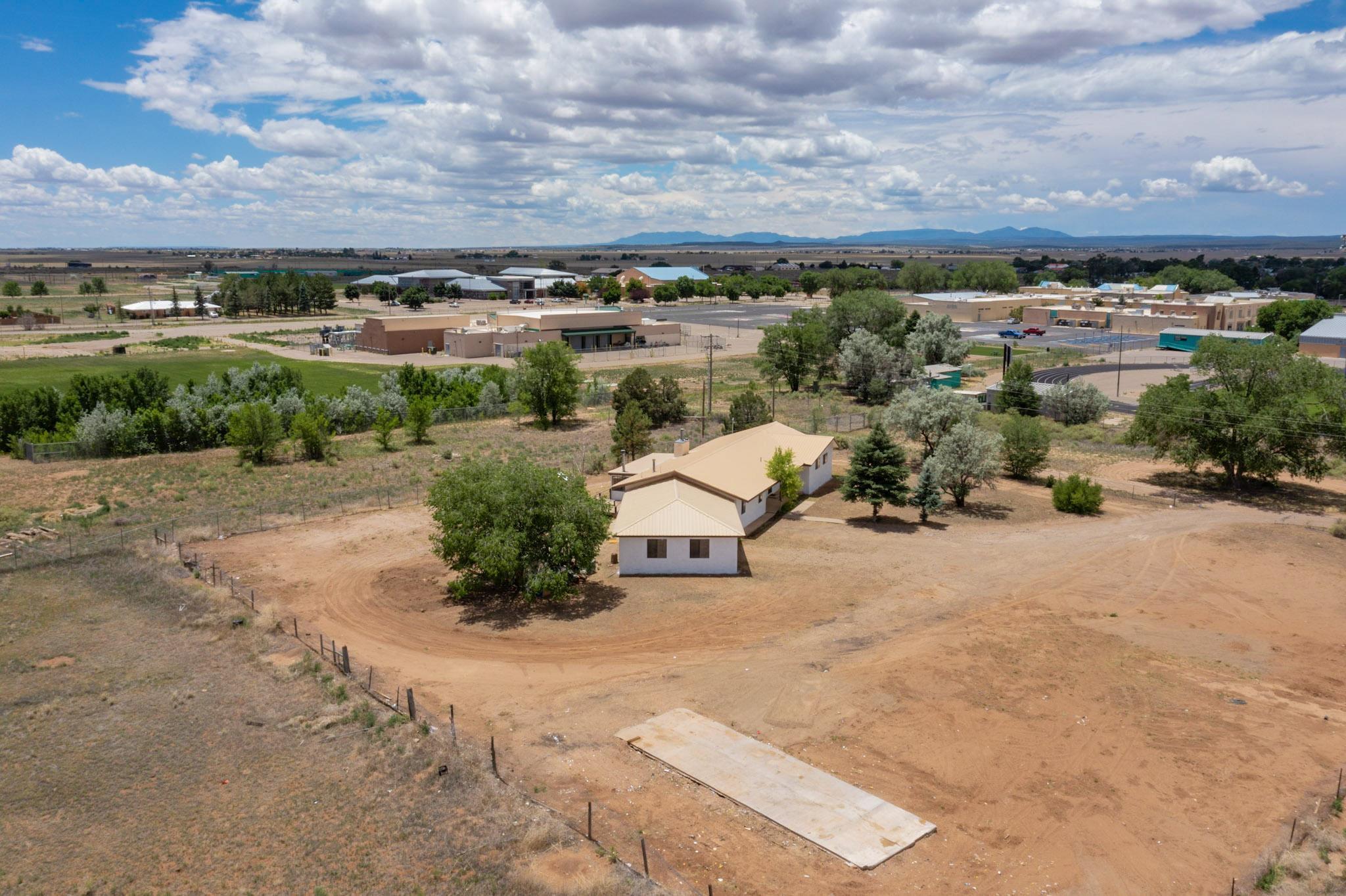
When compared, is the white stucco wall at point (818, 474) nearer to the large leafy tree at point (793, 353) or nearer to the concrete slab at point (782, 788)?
the concrete slab at point (782, 788)

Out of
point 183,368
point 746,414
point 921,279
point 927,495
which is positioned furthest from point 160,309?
point 927,495

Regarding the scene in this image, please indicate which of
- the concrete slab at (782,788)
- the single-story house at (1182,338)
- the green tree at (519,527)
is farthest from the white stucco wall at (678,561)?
the single-story house at (1182,338)

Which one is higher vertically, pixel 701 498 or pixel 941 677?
pixel 701 498

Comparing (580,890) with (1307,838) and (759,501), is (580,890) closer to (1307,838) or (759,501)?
(1307,838)

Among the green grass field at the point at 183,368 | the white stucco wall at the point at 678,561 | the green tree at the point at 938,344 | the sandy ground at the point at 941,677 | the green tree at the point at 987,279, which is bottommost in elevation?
the sandy ground at the point at 941,677

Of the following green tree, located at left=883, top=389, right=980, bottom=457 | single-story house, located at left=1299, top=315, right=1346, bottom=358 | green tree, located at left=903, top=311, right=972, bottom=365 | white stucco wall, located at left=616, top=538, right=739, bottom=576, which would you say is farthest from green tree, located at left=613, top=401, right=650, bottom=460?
single-story house, located at left=1299, top=315, right=1346, bottom=358

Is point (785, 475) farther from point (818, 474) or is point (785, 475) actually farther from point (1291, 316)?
point (1291, 316)

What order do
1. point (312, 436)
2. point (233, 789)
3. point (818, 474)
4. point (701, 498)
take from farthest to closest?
point (312, 436), point (818, 474), point (701, 498), point (233, 789)
